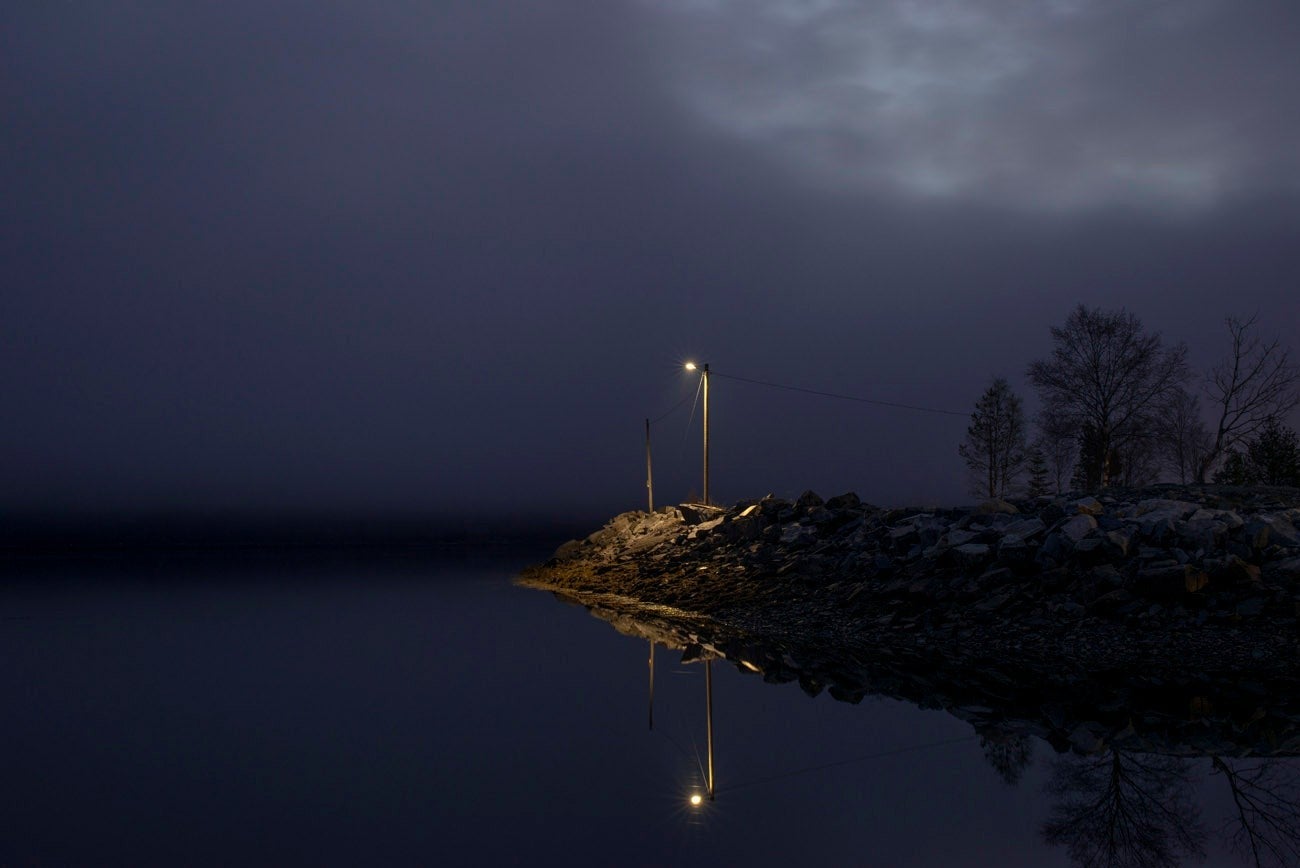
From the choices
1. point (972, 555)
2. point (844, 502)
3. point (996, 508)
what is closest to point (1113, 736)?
point (972, 555)

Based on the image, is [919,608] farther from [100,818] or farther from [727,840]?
[100,818]

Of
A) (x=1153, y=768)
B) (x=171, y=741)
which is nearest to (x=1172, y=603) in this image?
(x=1153, y=768)

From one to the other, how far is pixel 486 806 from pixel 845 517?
25.2 m

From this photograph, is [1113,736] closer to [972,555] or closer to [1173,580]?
[1173,580]

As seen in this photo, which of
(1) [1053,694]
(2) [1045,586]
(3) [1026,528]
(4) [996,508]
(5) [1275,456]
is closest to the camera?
(1) [1053,694]

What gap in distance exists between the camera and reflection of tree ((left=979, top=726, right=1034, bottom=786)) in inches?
416

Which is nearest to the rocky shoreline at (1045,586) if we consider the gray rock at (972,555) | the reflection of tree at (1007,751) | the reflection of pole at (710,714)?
the gray rock at (972,555)

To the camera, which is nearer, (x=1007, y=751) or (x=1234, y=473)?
(x=1007, y=751)

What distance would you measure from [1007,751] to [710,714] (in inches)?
178

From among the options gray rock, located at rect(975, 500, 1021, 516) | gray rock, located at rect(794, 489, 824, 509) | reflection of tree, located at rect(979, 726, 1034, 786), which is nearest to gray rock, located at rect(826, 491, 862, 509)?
gray rock, located at rect(794, 489, 824, 509)

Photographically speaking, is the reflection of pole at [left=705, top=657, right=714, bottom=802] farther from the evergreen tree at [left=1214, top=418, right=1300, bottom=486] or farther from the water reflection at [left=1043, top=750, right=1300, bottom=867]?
the evergreen tree at [left=1214, top=418, right=1300, bottom=486]

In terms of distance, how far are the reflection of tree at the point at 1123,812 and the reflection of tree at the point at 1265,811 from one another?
16.3 inches

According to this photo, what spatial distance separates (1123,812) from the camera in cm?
915

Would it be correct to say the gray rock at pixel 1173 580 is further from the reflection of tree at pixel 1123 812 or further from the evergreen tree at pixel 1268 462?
the evergreen tree at pixel 1268 462
